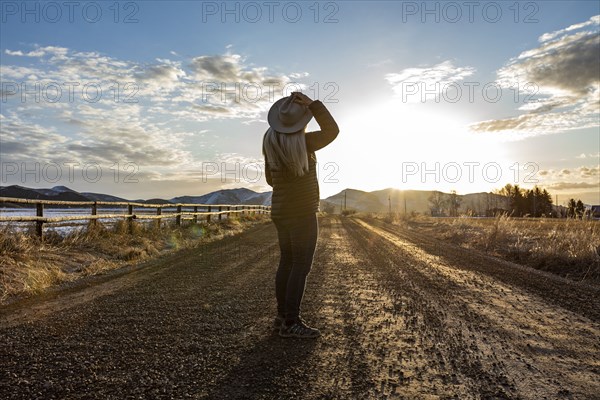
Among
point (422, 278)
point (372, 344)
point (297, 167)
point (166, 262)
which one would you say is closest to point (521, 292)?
point (422, 278)

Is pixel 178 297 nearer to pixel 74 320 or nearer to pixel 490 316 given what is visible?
pixel 74 320

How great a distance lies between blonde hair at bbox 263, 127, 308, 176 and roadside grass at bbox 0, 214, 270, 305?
393 centimetres

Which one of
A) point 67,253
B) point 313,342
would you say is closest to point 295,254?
point 313,342

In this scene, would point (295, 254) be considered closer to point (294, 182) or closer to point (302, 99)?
point (294, 182)

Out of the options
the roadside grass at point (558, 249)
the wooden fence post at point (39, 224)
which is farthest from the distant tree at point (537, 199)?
the wooden fence post at point (39, 224)

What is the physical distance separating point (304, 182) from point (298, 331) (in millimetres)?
1274

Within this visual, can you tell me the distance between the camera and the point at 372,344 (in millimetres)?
3291

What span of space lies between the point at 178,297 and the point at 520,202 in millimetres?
111331

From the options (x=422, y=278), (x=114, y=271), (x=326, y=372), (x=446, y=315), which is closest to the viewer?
(x=326, y=372)

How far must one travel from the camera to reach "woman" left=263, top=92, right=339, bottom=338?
11.5 ft

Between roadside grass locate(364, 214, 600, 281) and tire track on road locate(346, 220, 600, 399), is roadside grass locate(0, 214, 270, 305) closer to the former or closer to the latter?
tire track on road locate(346, 220, 600, 399)

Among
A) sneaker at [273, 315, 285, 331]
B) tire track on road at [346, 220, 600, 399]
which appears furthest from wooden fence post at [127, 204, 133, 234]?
sneaker at [273, 315, 285, 331]

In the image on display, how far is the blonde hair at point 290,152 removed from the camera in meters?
3.49

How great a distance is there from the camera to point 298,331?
3457 mm
